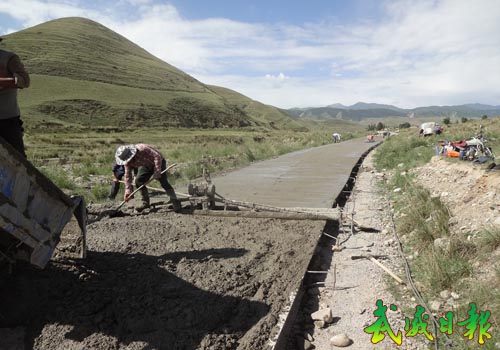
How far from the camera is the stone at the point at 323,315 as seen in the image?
13.6 feet

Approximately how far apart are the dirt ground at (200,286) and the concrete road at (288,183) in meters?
2.28

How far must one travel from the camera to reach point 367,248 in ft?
20.1

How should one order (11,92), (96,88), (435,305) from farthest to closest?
(96,88)
(435,305)
(11,92)

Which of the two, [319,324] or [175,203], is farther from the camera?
[175,203]

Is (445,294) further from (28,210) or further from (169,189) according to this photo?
(169,189)

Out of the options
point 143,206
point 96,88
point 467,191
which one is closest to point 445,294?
point 467,191

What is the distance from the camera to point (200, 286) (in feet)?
14.6

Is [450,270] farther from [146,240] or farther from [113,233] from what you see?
[113,233]

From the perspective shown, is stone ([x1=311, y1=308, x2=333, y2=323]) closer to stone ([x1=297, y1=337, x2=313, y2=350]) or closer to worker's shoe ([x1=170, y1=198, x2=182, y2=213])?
stone ([x1=297, y1=337, x2=313, y2=350])

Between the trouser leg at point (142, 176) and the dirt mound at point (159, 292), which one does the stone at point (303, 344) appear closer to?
the dirt mound at point (159, 292)

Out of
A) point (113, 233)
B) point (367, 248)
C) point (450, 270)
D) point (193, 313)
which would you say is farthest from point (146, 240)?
point (450, 270)

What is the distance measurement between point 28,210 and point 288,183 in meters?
8.65

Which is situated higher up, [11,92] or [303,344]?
[11,92]

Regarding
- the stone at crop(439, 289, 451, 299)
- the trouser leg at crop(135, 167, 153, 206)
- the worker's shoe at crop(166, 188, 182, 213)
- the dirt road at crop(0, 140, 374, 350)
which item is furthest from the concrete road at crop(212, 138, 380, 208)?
the stone at crop(439, 289, 451, 299)
